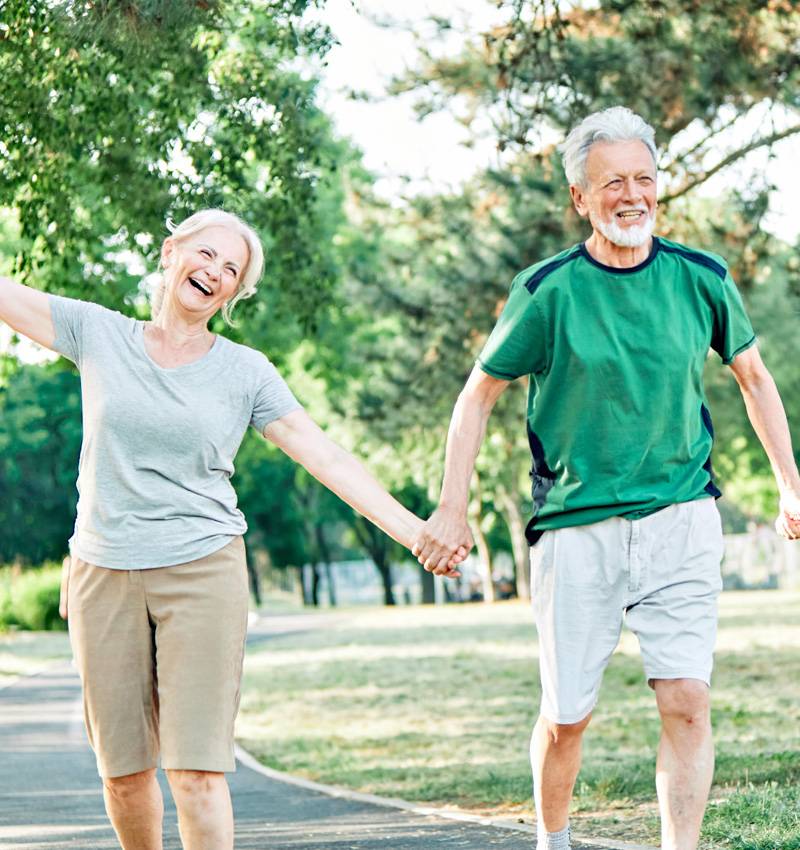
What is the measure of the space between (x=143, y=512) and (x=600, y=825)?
3424 millimetres

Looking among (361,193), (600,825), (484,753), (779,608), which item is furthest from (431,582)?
(600,825)

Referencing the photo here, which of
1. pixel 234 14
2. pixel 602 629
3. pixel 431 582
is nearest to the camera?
pixel 602 629

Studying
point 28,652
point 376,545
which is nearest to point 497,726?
point 28,652

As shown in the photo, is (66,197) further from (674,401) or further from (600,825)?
(674,401)

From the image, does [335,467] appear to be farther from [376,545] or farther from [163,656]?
[376,545]

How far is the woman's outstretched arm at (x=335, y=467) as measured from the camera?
4547 mm

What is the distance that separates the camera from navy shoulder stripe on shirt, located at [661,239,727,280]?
4562mm

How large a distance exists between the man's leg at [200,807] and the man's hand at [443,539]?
3.18 ft

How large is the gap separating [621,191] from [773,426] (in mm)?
863

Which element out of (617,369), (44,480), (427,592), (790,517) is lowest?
(427,592)

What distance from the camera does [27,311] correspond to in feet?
14.4

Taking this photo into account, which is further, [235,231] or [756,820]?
[756,820]

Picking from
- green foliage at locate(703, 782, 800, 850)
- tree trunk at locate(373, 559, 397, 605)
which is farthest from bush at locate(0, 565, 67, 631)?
green foliage at locate(703, 782, 800, 850)

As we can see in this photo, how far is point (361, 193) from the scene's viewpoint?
20.2 metres
